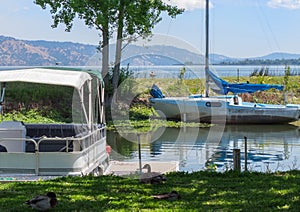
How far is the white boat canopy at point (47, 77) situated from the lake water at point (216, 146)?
4.69 m

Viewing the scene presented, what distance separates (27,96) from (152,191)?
23336 mm

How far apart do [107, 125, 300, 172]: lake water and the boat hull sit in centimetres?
57

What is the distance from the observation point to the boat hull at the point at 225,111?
3206cm

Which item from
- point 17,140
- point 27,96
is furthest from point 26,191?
point 27,96

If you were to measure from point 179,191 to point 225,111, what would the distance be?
73.9 feet

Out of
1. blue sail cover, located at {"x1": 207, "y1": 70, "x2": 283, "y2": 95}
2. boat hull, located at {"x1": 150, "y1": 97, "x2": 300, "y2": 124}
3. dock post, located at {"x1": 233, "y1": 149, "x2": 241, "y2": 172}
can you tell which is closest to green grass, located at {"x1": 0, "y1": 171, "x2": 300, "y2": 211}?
dock post, located at {"x1": 233, "y1": 149, "x2": 241, "y2": 172}

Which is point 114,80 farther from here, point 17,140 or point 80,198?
point 80,198

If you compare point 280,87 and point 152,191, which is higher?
point 280,87

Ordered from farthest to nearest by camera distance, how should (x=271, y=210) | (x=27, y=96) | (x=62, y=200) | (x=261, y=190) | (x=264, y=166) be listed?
(x=27, y=96) → (x=264, y=166) → (x=261, y=190) → (x=62, y=200) → (x=271, y=210)

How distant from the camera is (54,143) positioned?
14.7m

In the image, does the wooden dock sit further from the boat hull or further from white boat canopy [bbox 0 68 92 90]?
the boat hull

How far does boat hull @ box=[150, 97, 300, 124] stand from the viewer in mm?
32062

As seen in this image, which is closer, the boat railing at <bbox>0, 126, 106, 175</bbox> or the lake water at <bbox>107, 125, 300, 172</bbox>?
the boat railing at <bbox>0, 126, 106, 175</bbox>

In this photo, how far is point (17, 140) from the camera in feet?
42.9
